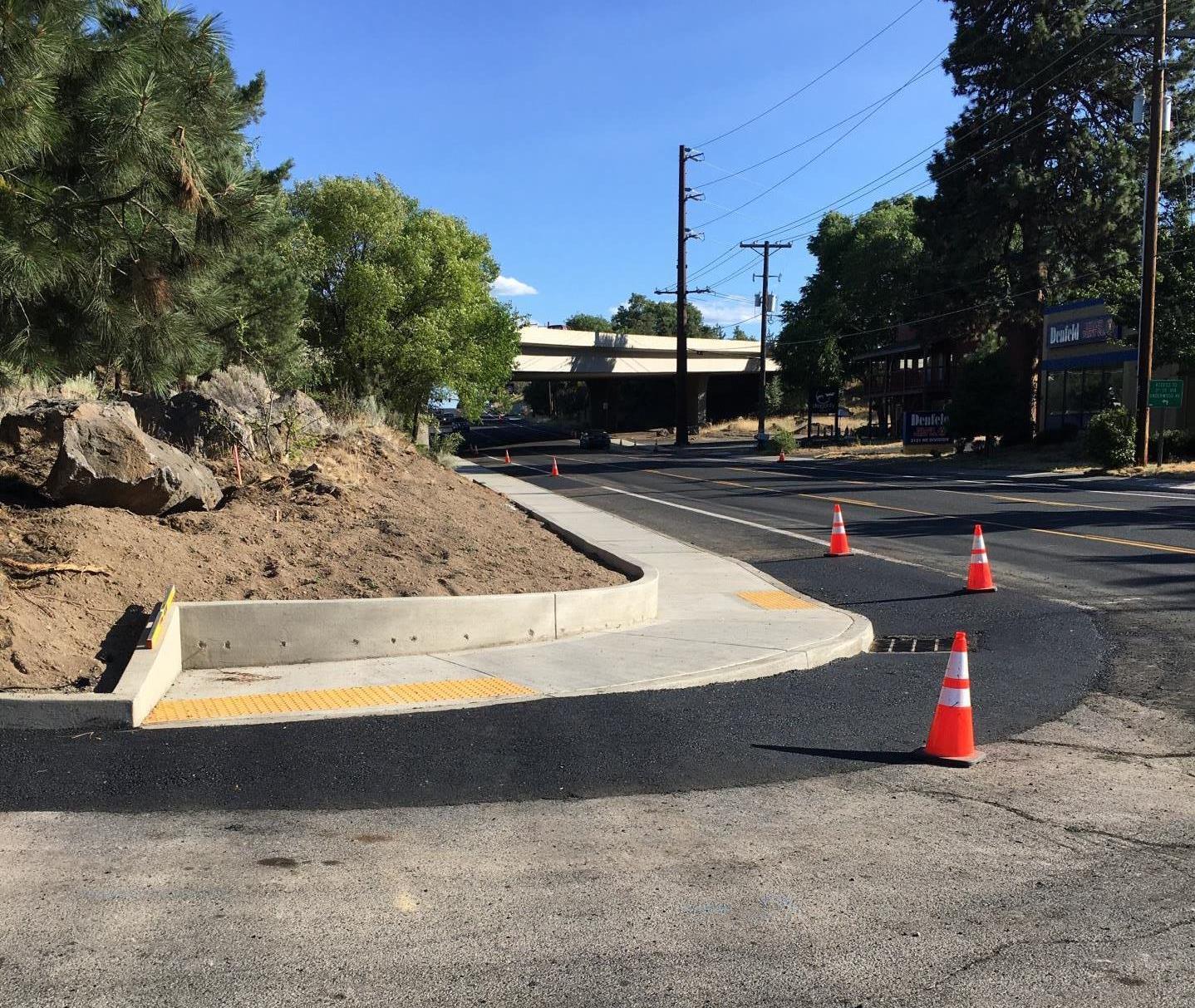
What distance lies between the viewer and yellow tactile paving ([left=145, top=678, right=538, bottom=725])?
632cm

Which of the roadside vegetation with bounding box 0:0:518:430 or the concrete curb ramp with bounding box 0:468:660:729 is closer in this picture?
the concrete curb ramp with bounding box 0:468:660:729

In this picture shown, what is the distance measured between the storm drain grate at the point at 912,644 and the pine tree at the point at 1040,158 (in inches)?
1396

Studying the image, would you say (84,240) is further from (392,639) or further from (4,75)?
(392,639)

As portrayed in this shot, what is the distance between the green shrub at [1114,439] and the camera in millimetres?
29875

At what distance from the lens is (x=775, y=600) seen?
11.0 m

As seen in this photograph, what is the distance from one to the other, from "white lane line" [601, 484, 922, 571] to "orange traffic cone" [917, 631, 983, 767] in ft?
25.7

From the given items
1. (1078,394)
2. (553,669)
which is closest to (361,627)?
(553,669)

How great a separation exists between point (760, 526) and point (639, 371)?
58.4 m

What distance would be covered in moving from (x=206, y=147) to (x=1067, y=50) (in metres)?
43.8

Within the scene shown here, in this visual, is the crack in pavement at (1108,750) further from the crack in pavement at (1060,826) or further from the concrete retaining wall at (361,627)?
the concrete retaining wall at (361,627)

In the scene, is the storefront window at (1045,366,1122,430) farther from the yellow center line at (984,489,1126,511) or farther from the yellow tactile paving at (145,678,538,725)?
the yellow tactile paving at (145,678,538,725)

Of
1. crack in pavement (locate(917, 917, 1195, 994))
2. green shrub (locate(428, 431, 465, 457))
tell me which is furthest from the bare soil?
green shrub (locate(428, 431, 465, 457))

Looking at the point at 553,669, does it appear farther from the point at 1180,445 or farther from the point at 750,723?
the point at 1180,445

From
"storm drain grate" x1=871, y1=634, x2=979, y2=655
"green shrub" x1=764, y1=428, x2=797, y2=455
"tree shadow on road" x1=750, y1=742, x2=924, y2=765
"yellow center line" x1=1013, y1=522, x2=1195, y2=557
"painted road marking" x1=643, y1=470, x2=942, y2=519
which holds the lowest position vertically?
"storm drain grate" x1=871, y1=634, x2=979, y2=655
